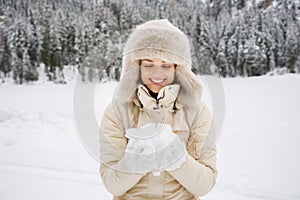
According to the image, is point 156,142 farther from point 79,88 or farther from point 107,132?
point 79,88

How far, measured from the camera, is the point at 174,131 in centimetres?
136

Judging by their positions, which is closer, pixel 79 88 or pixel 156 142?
pixel 156 142

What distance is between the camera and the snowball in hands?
1173 millimetres

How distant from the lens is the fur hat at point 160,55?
4.44 feet

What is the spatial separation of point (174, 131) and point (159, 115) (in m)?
0.11

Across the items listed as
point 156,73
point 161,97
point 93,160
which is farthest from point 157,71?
point 93,160

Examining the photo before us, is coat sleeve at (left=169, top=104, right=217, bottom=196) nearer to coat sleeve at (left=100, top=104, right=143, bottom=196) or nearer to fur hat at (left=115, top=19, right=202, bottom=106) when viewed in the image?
fur hat at (left=115, top=19, right=202, bottom=106)

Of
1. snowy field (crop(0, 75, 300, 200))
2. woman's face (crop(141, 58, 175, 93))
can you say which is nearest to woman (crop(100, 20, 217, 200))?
woman's face (crop(141, 58, 175, 93))

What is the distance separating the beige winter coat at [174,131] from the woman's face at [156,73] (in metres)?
0.04

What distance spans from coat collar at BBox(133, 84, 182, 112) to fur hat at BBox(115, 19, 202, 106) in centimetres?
6

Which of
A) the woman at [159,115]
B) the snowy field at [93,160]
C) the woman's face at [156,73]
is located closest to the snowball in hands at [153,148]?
the woman at [159,115]

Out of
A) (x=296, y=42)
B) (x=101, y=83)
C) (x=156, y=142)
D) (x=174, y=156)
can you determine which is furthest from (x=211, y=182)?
(x=296, y=42)

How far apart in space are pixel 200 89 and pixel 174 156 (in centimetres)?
43

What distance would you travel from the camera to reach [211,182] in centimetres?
140
